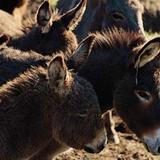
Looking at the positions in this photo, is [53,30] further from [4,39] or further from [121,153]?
[121,153]

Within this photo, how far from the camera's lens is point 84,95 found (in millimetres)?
5848

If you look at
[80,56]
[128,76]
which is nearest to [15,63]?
[80,56]

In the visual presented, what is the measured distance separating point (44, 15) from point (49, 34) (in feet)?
0.82

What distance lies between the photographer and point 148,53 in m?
6.49

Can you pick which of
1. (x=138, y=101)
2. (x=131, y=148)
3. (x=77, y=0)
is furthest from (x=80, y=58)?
(x=77, y=0)

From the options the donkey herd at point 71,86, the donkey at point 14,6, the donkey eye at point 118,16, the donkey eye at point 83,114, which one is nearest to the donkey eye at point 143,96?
the donkey herd at point 71,86

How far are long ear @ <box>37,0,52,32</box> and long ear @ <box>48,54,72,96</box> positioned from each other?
2.18m

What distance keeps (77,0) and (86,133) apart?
187 inches

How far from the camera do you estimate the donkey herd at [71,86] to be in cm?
583

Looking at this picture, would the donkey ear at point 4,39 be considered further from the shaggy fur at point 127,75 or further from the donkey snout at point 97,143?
the donkey snout at point 97,143

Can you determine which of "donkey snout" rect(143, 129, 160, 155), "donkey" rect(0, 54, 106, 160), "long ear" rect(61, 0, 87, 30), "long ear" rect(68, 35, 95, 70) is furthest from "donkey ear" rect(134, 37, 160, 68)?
"long ear" rect(61, 0, 87, 30)

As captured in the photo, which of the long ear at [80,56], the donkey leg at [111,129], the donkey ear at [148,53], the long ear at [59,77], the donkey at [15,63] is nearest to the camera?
the long ear at [59,77]

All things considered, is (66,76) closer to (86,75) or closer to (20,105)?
(20,105)

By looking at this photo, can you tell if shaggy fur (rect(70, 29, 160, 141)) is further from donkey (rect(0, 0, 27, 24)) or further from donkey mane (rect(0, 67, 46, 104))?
donkey (rect(0, 0, 27, 24))
